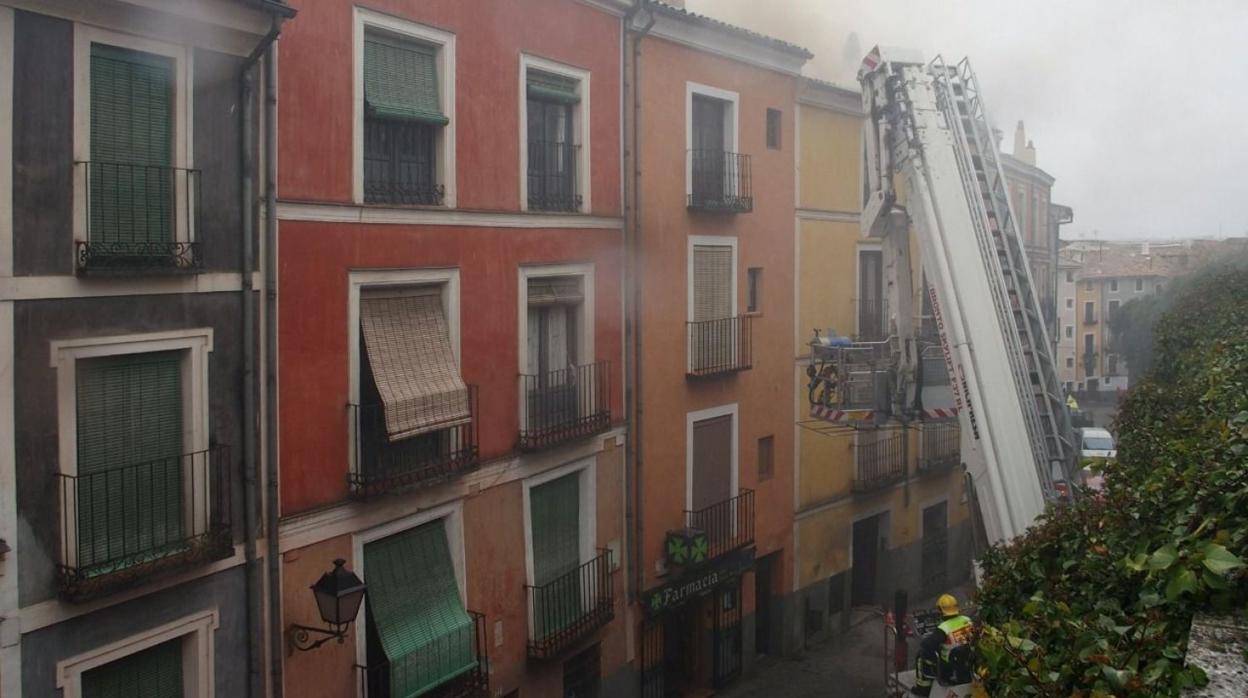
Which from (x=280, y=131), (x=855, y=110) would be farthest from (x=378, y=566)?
(x=855, y=110)

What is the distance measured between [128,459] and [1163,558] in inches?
261

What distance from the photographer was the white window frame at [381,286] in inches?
390

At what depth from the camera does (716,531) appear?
1584 cm

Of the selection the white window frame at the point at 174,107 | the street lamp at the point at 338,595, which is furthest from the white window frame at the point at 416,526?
the white window frame at the point at 174,107

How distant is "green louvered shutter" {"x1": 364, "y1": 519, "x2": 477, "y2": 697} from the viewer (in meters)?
10.3

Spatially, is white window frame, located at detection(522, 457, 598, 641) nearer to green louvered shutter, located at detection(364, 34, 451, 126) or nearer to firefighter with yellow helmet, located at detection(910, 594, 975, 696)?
firefighter with yellow helmet, located at detection(910, 594, 975, 696)

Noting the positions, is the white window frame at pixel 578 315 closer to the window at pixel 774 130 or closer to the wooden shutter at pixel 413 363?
the wooden shutter at pixel 413 363

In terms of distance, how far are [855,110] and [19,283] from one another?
574 inches

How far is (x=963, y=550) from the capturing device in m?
23.5

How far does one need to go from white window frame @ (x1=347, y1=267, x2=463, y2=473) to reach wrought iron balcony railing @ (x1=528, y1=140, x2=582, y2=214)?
65.3 inches

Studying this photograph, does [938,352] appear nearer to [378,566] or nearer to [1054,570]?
[378,566]

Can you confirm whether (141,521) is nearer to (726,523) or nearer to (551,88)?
(551,88)

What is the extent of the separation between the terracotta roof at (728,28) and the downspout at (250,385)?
645 cm

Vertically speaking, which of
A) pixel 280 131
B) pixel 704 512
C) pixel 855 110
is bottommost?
pixel 704 512
